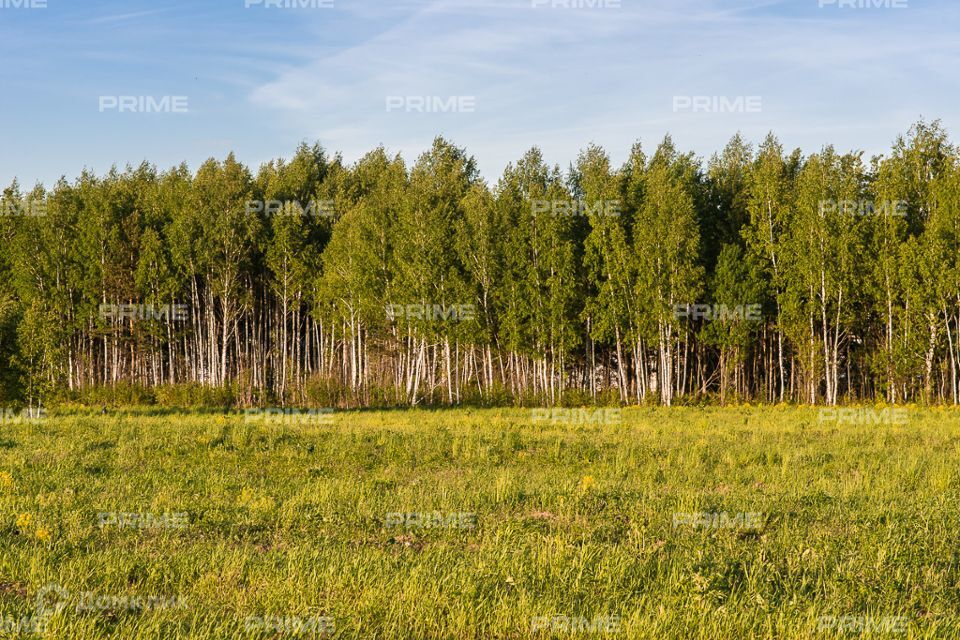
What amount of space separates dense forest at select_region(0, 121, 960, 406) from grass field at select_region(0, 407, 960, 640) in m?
18.6

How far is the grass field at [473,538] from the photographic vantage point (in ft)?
25.3

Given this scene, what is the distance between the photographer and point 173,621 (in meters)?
7.47

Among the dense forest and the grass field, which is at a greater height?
the dense forest

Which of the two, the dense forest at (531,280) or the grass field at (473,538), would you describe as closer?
the grass field at (473,538)

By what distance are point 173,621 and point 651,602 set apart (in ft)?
15.2

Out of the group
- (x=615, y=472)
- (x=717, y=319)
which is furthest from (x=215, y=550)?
(x=717, y=319)

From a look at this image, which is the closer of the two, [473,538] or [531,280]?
[473,538]

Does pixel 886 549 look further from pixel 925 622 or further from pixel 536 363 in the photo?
pixel 536 363

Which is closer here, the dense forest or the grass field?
the grass field

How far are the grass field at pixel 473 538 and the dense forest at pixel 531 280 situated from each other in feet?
60.9

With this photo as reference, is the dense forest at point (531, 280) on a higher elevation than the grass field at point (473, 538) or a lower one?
higher

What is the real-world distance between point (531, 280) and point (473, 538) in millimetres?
30863

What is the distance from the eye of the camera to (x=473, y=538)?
1091cm

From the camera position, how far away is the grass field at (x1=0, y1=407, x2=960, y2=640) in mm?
7711
